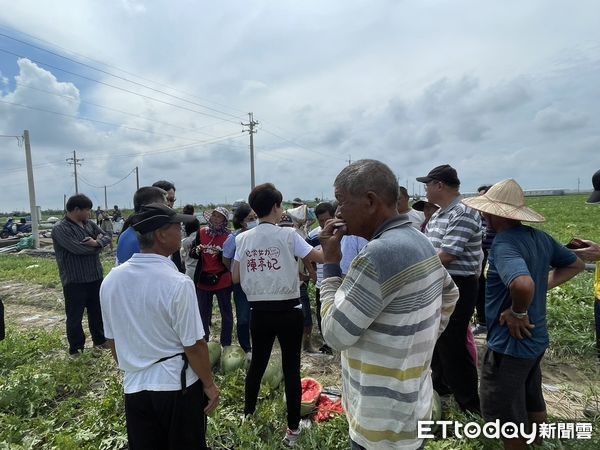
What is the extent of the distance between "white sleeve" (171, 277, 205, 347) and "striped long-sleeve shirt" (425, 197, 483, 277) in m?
2.20

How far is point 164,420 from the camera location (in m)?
2.09

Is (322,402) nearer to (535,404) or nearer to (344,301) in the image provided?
(535,404)

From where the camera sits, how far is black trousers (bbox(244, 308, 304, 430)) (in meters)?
3.06

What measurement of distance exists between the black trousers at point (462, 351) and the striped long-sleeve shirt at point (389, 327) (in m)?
1.83

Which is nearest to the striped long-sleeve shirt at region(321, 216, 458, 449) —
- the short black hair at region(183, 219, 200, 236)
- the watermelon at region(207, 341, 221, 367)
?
the short black hair at region(183, 219, 200, 236)

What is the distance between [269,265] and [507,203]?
176cm

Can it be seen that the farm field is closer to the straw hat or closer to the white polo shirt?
the white polo shirt

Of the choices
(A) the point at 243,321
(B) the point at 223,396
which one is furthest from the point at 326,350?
(B) the point at 223,396

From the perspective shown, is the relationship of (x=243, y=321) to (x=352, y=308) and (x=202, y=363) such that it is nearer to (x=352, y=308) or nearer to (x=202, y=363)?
(x=202, y=363)

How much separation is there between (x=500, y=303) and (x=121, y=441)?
10.1 feet

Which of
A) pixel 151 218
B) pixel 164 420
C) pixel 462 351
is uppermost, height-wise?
pixel 151 218

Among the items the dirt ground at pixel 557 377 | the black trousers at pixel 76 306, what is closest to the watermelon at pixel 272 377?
the dirt ground at pixel 557 377

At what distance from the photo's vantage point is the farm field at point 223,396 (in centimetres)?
307

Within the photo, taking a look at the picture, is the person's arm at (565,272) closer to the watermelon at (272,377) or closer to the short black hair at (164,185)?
the watermelon at (272,377)
